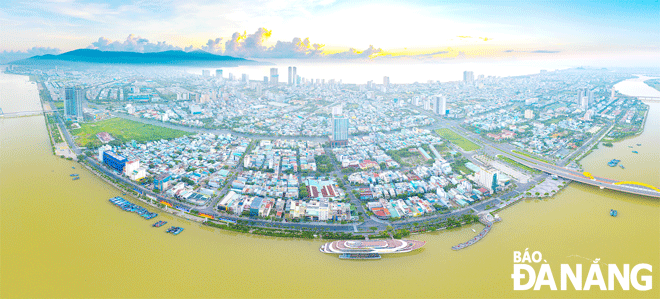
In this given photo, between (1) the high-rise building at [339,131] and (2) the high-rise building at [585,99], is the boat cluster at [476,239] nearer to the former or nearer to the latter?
(1) the high-rise building at [339,131]

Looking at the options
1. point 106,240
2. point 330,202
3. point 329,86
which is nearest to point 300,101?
point 329,86

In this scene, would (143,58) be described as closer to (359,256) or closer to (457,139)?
(457,139)

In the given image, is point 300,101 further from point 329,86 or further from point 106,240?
point 106,240

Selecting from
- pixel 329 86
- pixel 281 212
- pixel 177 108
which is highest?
pixel 329 86

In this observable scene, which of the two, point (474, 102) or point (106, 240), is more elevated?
point (474, 102)

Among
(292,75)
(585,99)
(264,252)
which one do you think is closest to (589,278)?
(264,252)

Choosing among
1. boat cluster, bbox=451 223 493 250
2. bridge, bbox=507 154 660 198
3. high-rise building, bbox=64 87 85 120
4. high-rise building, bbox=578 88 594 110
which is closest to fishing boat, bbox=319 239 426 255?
boat cluster, bbox=451 223 493 250

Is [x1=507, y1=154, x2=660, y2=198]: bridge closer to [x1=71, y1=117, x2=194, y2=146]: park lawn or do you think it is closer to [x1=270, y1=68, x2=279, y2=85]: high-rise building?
[x1=71, y1=117, x2=194, y2=146]: park lawn

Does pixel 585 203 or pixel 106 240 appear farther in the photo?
pixel 585 203
